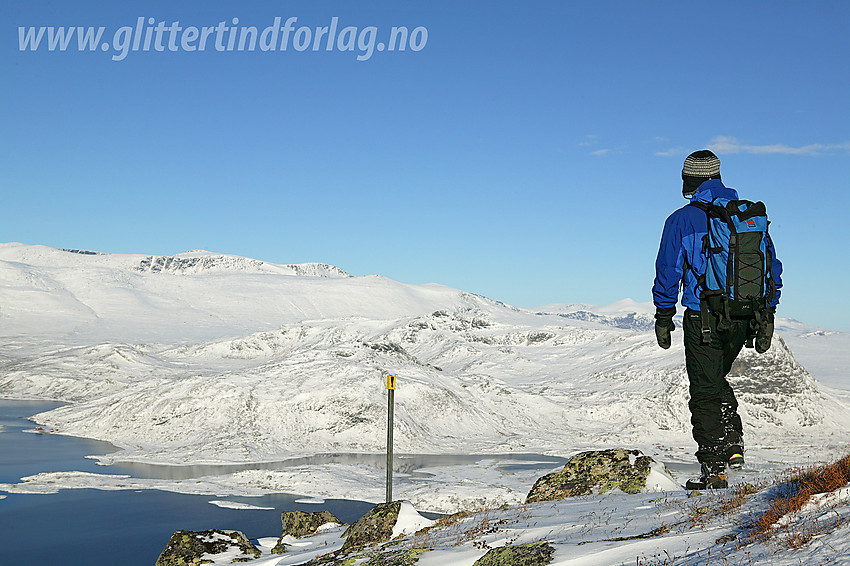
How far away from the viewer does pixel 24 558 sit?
6212 cm

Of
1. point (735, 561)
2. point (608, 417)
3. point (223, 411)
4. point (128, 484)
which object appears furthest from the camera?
point (608, 417)

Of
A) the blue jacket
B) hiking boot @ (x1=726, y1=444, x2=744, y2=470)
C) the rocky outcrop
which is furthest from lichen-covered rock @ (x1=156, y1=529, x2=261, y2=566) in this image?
the blue jacket

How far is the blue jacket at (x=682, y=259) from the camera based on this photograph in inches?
317

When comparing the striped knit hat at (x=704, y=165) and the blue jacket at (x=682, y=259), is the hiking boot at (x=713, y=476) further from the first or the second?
the striped knit hat at (x=704, y=165)

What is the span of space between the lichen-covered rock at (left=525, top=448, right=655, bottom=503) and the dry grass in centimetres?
470

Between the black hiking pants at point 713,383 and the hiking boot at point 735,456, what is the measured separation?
0.03 meters

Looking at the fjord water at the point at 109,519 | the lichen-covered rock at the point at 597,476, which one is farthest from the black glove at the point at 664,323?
the fjord water at the point at 109,519

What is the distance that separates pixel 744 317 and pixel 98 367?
199 m

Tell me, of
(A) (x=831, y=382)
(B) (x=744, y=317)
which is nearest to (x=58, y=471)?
(B) (x=744, y=317)

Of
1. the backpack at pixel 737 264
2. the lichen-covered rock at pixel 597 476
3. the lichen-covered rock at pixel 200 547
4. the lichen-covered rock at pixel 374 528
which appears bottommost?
the lichen-covered rock at pixel 200 547

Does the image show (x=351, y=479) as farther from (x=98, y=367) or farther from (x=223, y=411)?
(x=98, y=367)

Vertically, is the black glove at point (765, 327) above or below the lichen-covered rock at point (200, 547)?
above

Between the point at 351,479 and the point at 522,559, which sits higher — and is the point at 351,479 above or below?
below

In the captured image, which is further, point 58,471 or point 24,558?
point 58,471
